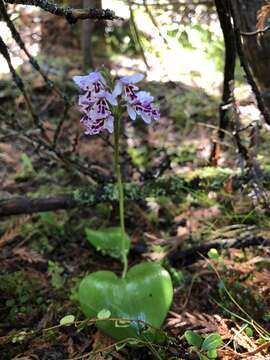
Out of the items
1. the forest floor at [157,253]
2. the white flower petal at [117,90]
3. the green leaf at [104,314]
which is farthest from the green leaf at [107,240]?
the white flower petal at [117,90]

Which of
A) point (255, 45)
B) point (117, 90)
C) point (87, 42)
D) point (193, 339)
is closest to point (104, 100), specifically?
point (117, 90)

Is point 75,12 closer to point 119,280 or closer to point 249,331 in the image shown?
point 119,280

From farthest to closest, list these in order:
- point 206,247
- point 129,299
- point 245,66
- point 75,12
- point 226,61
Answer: point 226,61 < point 206,247 < point 245,66 < point 129,299 < point 75,12

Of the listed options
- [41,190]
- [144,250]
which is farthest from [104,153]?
[144,250]

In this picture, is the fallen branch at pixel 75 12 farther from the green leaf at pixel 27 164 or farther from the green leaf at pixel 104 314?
the green leaf at pixel 27 164

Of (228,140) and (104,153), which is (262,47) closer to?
(228,140)

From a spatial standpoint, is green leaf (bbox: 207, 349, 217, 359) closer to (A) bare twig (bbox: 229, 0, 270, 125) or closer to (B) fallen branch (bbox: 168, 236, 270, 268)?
(B) fallen branch (bbox: 168, 236, 270, 268)
